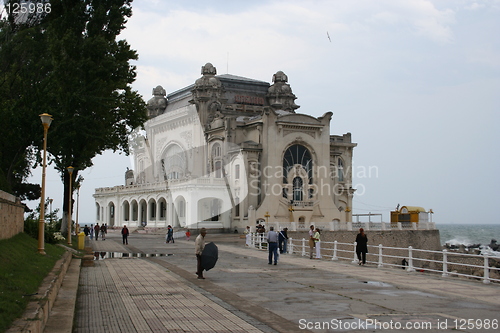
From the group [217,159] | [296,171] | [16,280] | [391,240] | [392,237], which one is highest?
[217,159]

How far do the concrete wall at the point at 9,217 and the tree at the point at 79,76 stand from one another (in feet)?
40.6

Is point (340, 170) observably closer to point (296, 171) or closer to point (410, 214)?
point (296, 171)

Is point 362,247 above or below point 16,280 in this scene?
below

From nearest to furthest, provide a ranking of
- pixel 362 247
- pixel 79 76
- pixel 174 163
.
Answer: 1. pixel 362 247
2. pixel 79 76
3. pixel 174 163

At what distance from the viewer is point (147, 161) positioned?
283 ft

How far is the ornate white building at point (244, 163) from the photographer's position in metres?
66.2

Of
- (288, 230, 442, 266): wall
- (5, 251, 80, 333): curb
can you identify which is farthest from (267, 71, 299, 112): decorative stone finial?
(5, 251, 80, 333): curb

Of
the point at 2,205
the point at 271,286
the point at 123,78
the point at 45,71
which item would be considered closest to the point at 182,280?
the point at 271,286

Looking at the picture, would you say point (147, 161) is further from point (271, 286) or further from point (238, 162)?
point (271, 286)

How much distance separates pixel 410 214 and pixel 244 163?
64.3 ft

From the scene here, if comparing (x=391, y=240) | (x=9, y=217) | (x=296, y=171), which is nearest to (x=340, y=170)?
→ (x=296, y=171)

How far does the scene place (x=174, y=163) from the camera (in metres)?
79.6

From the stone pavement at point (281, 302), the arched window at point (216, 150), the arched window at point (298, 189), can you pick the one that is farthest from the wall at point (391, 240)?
the stone pavement at point (281, 302)

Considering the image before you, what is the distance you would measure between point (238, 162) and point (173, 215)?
31.9 ft
